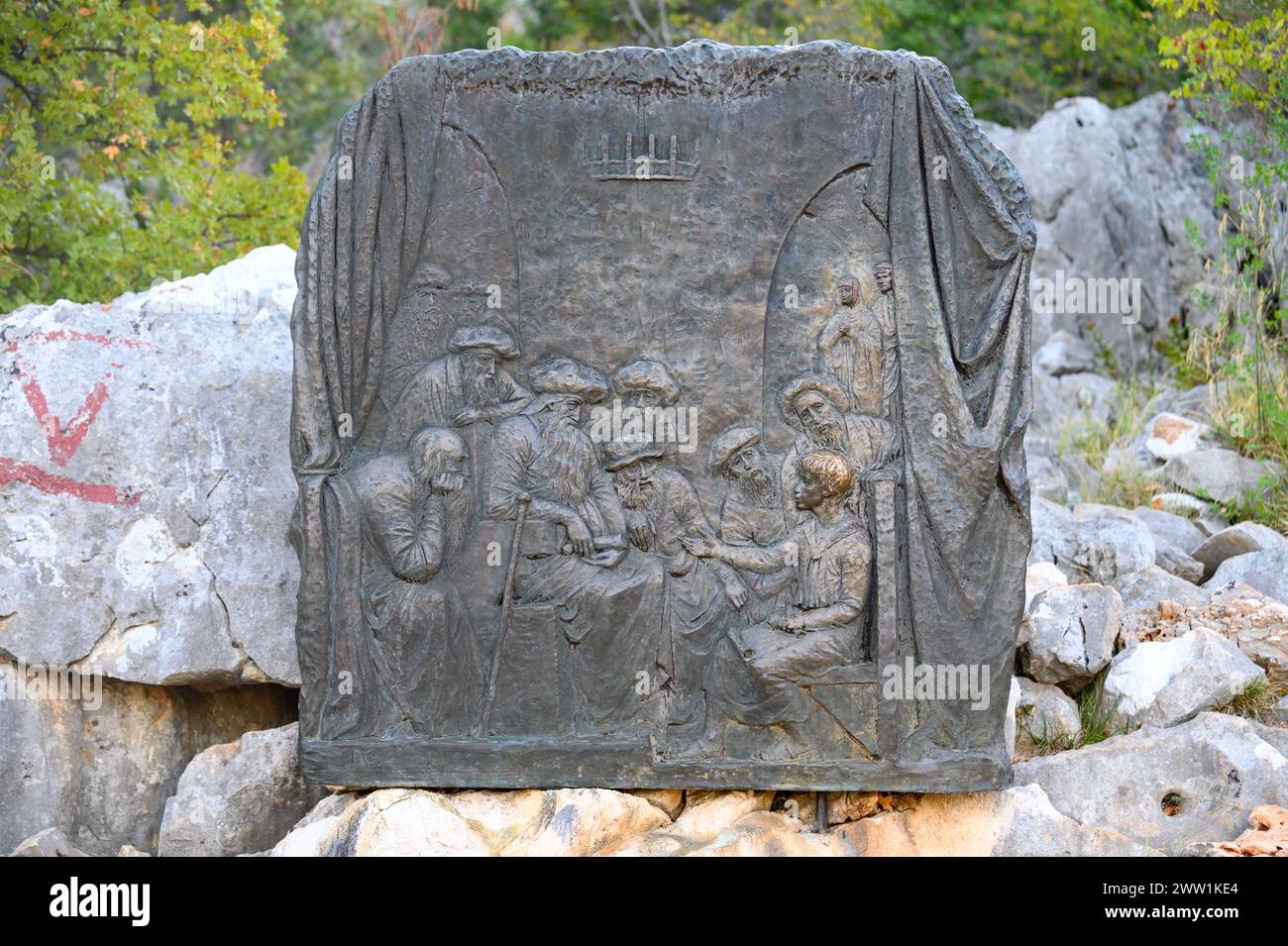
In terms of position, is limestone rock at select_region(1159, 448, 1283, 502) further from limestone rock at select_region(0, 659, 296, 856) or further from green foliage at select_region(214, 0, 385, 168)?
green foliage at select_region(214, 0, 385, 168)

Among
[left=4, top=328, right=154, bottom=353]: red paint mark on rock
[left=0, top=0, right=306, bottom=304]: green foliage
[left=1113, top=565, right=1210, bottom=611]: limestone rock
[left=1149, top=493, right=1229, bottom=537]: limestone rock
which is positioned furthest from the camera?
[left=0, top=0, right=306, bottom=304]: green foliage

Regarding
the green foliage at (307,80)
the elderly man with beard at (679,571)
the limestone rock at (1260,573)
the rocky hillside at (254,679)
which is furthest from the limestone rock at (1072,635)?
the green foliage at (307,80)

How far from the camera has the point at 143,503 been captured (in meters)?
7.71

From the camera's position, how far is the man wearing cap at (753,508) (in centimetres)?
693

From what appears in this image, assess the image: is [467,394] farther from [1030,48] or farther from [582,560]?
[1030,48]

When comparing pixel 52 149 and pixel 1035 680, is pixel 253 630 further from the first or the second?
pixel 52 149

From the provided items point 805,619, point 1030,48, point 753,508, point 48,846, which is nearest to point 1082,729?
point 805,619

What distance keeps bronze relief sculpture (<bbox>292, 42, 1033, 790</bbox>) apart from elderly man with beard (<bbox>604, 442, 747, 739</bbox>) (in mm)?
11

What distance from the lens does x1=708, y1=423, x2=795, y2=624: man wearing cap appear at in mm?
6926

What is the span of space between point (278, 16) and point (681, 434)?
5.74 m

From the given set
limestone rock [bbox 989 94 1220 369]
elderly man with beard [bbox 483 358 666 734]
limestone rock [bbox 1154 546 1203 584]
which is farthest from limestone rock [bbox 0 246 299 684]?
limestone rock [bbox 989 94 1220 369]

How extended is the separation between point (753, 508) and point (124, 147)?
250 inches

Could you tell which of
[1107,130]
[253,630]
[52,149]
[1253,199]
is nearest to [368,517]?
[253,630]

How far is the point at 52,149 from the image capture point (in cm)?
1630
